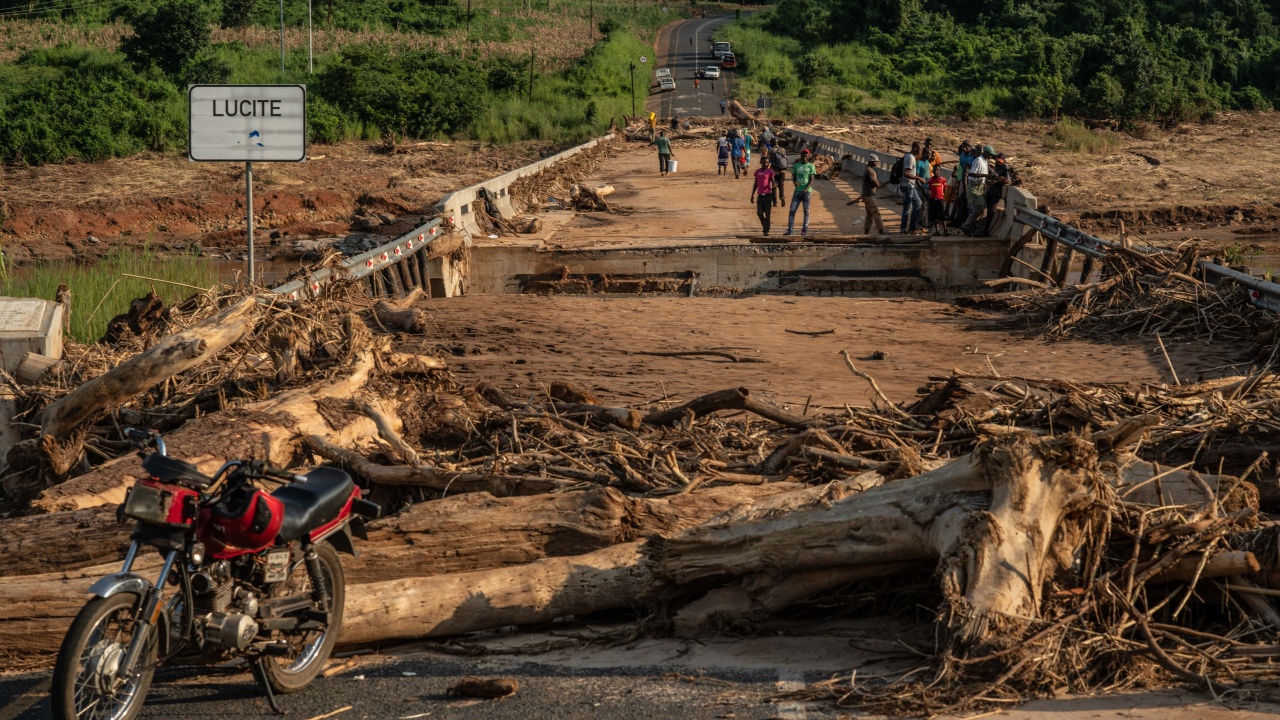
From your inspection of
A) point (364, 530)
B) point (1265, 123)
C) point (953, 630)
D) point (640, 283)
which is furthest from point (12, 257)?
point (1265, 123)

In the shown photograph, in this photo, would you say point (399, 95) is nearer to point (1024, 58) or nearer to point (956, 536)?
point (1024, 58)

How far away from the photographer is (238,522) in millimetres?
5121

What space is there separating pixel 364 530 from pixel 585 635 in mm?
1157

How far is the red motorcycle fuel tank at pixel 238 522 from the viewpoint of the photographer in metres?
5.13

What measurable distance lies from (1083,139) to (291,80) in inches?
1275

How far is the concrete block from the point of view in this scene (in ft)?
31.8

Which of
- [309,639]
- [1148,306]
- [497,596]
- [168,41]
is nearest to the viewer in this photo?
[309,639]

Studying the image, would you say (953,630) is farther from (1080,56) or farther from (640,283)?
(1080,56)

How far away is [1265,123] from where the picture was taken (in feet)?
196

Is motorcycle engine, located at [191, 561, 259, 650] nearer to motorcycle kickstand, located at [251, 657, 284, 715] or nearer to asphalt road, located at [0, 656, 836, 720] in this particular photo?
motorcycle kickstand, located at [251, 657, 284, 715]

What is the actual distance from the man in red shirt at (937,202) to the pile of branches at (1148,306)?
7.30 m

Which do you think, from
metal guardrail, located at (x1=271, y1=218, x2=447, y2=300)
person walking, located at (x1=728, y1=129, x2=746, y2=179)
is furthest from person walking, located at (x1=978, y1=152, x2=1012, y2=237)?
person walking, located at (x1=728, y1=129, x2=746, y2=179)

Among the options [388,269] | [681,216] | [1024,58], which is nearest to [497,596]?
[388,269]

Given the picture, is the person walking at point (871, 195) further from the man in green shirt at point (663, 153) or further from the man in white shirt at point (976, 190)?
the man in green shirt at point (663, 153)
